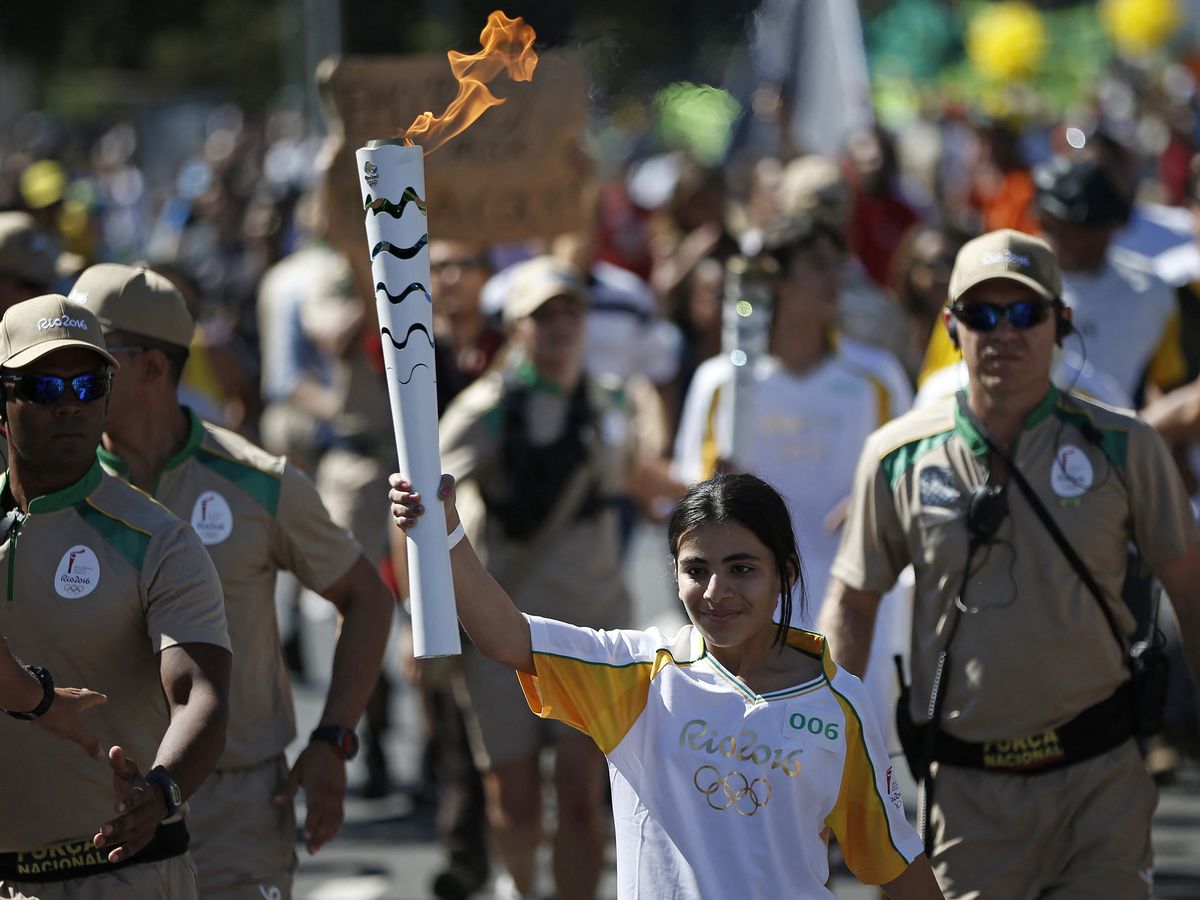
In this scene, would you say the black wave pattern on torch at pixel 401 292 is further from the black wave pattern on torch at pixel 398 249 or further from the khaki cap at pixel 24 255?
the khaki cap at pixel 24 255

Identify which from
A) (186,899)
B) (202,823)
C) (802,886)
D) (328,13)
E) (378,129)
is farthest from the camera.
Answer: (328,13)

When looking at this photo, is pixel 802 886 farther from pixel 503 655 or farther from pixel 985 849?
pixel 985 849

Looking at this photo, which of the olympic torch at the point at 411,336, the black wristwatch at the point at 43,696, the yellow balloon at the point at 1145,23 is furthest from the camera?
the yellow balloon at the point at 1145,23

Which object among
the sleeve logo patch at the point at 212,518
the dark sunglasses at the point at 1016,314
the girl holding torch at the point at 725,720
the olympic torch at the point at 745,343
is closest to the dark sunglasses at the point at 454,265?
the olympic torch at the point at 745,343

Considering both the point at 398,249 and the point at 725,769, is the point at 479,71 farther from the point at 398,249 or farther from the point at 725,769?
the point at 725,769

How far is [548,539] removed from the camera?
7.67m

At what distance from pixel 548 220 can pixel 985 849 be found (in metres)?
5.20

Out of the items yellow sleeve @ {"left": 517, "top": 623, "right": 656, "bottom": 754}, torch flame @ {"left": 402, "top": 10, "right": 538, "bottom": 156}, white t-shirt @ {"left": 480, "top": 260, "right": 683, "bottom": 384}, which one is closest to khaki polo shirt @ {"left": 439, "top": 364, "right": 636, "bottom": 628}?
white t-shirt @ {"left": 480, "top": 260, "right": 683, "bottom": 384}

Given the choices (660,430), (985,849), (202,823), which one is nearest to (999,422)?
(985,849)

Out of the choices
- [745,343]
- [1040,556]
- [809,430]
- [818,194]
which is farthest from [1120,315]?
[1040,556]

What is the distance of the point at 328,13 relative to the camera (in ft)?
85.3

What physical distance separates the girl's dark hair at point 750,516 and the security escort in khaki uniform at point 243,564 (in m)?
1.33

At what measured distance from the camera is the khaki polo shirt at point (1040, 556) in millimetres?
5387

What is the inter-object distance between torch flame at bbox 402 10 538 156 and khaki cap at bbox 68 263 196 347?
1.24 m
